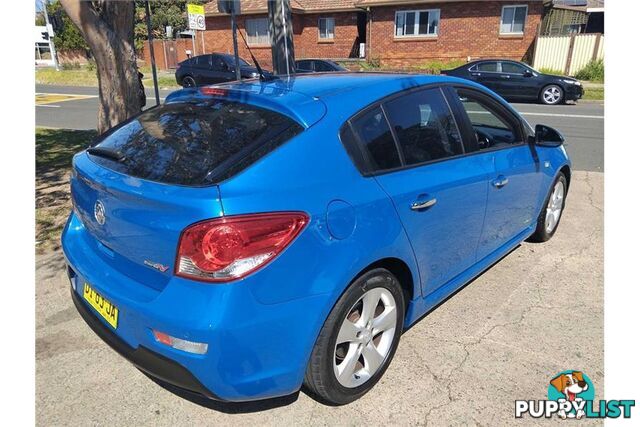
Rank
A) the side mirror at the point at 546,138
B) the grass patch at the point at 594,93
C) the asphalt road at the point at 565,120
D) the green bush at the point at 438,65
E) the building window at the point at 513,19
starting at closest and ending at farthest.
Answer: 1. the side mirror at the point at 546,138
2. the asphalt road at the point at 565,120
3. the grass patch at the point at 594,93
4. the building window at the point at 513,19
5. the green bush at the point at 438,65

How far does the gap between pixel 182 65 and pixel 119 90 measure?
16.7 meters

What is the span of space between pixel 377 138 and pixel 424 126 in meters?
0.50

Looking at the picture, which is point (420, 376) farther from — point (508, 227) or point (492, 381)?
point (508, 227)

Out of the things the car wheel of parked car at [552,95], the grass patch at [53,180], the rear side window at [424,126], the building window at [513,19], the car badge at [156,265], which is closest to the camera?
the car badge at [156,265]

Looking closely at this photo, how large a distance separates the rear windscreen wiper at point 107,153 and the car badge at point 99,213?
26 centimetres

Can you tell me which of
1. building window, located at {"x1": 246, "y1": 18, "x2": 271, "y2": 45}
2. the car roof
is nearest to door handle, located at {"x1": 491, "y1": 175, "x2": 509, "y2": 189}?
the car roof

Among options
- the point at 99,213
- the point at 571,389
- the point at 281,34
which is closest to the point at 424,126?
the point at 571,389

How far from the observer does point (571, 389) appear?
8.63 ft

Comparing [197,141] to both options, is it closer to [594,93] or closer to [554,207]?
[554,207]

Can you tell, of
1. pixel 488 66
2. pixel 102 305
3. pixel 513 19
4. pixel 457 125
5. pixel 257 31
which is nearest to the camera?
pixel 102 305

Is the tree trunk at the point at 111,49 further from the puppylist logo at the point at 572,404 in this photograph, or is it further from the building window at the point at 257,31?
the building window at the point at 257,31

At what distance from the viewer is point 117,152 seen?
245 centimetres

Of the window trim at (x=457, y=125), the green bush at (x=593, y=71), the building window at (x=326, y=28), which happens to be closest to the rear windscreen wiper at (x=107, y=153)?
the window trim at (x=457, y=125)

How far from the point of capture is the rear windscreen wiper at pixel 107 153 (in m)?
2.39
